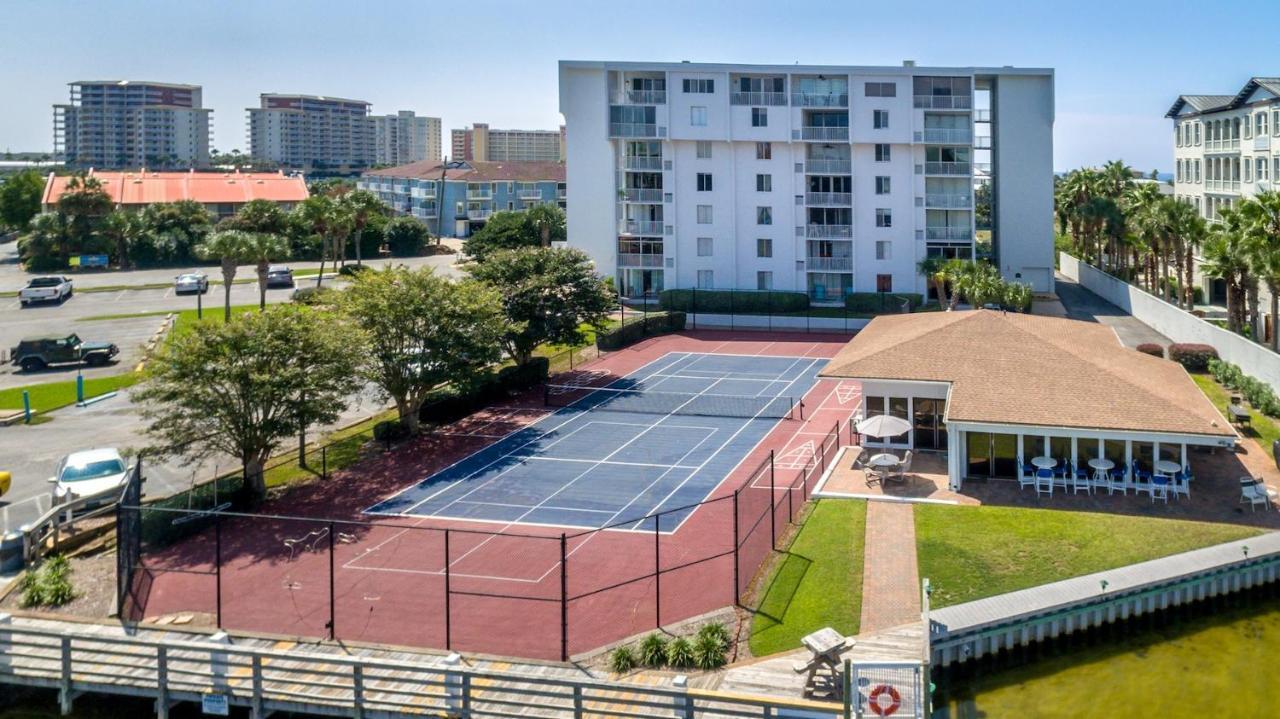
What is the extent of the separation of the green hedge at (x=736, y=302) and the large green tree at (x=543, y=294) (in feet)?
60.4

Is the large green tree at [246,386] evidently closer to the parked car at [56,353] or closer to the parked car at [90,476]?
the parked car at [90,476]

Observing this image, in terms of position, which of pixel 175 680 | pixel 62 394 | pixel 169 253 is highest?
pixel 169 253

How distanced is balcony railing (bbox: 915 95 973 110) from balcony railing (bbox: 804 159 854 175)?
6.04m

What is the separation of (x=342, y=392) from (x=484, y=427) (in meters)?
9.99

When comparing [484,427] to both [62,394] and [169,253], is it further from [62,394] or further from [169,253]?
[169,253]

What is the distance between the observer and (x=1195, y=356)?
49.6 meters

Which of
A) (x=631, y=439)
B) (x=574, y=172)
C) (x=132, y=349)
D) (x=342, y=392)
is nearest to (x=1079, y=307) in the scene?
(x=574, y=172)

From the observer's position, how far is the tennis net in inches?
1823

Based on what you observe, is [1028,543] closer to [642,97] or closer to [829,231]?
[829,231]

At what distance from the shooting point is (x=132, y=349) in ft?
195

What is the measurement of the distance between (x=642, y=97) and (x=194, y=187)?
6397 centimetres

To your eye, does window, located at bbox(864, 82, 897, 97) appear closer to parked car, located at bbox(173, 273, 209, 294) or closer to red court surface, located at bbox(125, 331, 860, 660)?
red court surface, located at bbox(125, 331, 860, 660)

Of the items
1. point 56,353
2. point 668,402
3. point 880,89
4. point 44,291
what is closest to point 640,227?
point 880,89

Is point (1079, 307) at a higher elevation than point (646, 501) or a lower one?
higher
